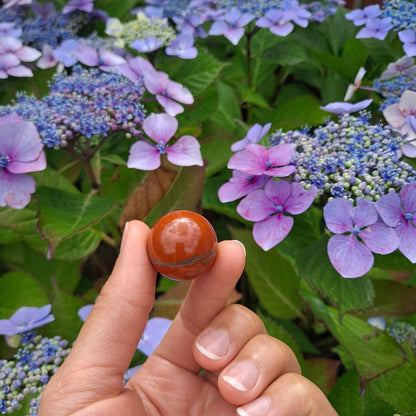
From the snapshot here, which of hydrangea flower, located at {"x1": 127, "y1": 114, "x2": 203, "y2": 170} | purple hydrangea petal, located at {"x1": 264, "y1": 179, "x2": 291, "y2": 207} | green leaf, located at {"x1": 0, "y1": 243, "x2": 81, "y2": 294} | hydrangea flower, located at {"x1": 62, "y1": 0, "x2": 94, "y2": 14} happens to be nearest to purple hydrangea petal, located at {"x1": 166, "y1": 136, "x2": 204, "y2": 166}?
hydrangea flower, located at {"x1": 127, "y1": 114, "x2": 203, "y2": 170}

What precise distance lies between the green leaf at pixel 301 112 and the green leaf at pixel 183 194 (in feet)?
0.73

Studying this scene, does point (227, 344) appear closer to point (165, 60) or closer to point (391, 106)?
point (391, 106)

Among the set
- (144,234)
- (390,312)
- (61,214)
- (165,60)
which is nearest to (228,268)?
(144,234)

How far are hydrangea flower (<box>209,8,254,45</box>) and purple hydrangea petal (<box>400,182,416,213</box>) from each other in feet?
1.39

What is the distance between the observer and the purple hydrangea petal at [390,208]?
0.45 meters

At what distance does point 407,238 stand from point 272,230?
0.44 feet

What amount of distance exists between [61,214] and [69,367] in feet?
0.90

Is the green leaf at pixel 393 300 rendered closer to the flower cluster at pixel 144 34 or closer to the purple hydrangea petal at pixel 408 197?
the purple hydrangea petal at pixel 408 197

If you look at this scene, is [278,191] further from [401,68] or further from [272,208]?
[401,68]

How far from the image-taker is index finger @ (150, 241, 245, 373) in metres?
0.38

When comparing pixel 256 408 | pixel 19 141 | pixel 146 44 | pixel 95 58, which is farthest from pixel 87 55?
pixel 256 408

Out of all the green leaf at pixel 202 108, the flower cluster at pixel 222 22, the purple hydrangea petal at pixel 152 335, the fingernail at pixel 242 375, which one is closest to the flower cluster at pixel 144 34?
the flower cluster at pixel 222 22

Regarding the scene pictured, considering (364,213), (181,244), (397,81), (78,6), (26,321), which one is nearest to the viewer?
(181,244)

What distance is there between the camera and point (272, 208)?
495mm
